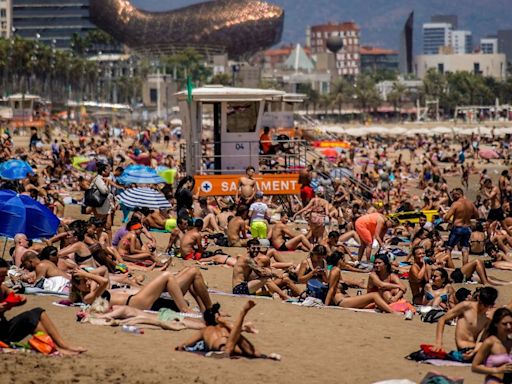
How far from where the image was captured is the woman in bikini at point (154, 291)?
39.0 ft

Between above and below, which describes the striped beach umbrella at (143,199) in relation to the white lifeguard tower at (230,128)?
below

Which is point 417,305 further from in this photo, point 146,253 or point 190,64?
point 190,64

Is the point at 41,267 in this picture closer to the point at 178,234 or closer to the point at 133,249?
the point at 133,249

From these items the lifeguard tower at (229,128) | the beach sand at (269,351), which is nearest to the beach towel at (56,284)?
the beach sand at (269,351)


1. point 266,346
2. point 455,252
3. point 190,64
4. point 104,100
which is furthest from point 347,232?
point 190,64

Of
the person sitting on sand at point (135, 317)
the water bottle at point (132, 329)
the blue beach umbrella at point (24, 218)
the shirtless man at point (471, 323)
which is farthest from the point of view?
the blue beach umbrella at point (24, 218)

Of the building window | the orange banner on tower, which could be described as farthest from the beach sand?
the building window

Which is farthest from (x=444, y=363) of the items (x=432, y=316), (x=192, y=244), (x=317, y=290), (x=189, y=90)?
(x=189, y=90)

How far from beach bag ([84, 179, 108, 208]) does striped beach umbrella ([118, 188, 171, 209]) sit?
1856 millimetres

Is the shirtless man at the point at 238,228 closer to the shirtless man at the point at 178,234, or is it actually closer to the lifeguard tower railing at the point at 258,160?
the shirtless man at the point at 178,234

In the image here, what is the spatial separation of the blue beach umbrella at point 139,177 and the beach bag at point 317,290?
860 cm

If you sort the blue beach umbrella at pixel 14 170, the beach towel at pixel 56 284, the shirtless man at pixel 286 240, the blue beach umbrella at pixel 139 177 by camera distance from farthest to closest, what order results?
the blue beach umbrella at pixel 139 177
the blue beach umbrella at pixel 14 170
the shirtless man at pixel 286 240
the beach towel at pixel 56 284

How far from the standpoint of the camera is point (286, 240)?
725 inches

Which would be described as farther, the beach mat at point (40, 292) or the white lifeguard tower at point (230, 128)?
the white lifeguard tower at point (230, 128)
